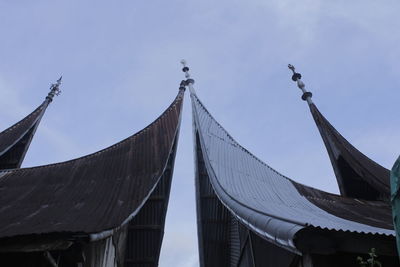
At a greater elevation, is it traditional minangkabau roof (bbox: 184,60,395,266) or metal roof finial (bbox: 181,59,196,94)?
metal roof finial (bbox: 181,59,196,94)

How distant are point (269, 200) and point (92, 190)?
327cm

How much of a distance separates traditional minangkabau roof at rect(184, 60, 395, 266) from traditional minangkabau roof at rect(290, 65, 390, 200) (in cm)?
57

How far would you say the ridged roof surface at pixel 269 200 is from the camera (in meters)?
3.41

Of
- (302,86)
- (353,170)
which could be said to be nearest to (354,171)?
(353,170)

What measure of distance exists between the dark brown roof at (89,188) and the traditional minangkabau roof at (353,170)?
3722mm

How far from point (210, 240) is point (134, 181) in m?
1.70

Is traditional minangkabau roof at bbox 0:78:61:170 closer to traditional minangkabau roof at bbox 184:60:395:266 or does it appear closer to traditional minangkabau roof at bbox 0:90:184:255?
traditional minangkabau roof at bbox 0:90:184:255

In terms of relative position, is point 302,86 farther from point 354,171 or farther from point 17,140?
point 17,140

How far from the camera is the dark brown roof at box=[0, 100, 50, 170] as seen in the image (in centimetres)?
1194

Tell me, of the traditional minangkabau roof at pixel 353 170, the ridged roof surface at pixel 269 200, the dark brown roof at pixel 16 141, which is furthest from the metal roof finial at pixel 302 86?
the dark brown roof at pixel 16 141

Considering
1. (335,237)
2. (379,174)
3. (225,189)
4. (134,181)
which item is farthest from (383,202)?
(335,237)

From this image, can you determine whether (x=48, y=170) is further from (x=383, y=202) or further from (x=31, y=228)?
(x=383, y=202)

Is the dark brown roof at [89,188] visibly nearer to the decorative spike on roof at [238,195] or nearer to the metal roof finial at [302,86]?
the decorative spike on roof at [238,195]

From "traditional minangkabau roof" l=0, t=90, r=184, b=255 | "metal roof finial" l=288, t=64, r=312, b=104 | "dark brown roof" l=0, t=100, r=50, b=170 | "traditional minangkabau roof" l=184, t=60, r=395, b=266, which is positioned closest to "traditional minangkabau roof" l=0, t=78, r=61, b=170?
"dark brown roof" l=0, t=100, r=50, b=170
